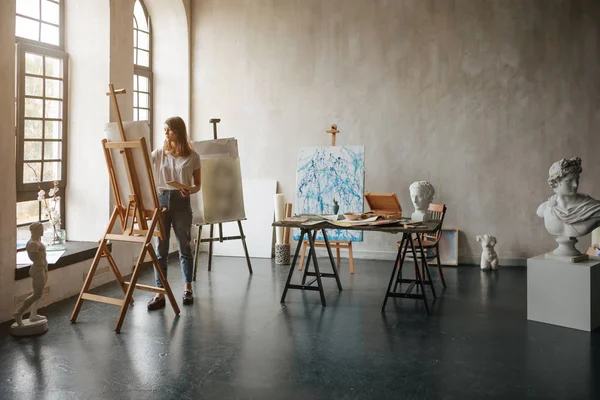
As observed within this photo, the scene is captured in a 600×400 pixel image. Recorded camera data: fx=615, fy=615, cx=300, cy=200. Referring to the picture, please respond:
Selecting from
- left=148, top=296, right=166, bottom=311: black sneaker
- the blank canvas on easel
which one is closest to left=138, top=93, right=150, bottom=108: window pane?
the blank canvas on easel

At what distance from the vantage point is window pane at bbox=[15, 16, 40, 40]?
571cm

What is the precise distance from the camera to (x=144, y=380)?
362 centimetres

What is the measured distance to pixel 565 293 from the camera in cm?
477

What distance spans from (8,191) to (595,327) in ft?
15.4

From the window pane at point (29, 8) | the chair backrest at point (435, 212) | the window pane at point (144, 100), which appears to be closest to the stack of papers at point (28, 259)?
the window pane at point (29, 8)

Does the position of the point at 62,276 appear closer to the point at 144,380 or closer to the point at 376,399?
the point at 144,380

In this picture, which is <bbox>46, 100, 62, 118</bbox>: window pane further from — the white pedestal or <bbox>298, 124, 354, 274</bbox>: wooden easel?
the white pedestal

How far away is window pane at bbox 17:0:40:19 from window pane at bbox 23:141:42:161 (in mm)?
1225

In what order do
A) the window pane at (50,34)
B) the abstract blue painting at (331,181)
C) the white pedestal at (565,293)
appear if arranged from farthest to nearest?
the abstract blue painting at (331,181)
the window pane at (50,34)
the white pedestal at (565,293)

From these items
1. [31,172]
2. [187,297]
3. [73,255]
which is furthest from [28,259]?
[187,297]

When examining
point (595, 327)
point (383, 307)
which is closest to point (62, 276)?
point (383, 307)

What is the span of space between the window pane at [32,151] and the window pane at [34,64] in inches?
26.6

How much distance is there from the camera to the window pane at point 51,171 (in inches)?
239

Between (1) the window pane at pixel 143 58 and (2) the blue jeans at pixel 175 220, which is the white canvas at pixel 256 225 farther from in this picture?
(2) the blue jeans at pixel 175 220
